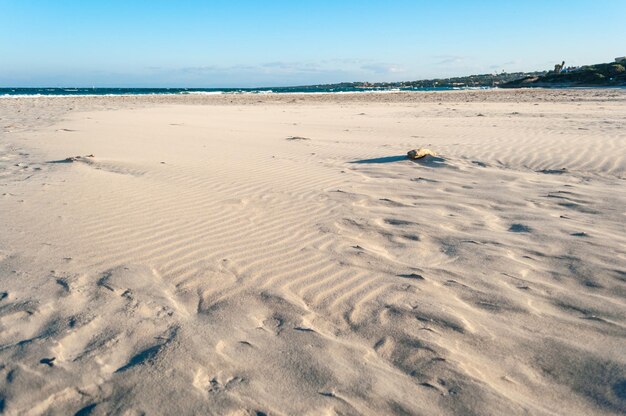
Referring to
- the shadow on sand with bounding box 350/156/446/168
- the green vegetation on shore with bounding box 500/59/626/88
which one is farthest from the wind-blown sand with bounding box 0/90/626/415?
the green vegetation on shore with bounding box 500/59/626/88

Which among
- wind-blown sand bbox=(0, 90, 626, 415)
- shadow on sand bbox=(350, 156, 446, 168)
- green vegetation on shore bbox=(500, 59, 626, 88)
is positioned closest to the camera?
wind-blown sand bbox=(0, 90, 626, 415)

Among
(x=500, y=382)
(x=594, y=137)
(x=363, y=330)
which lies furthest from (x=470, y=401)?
(x=594, y=137)

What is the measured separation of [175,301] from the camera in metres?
2.81

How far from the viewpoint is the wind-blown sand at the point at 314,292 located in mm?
2002

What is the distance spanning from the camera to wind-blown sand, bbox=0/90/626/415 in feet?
6.57

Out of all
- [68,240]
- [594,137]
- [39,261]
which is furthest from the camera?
[594,137]

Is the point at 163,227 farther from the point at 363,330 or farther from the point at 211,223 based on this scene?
the point at 363,330

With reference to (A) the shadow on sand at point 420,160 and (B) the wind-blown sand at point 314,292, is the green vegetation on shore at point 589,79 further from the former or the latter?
(B) the wind-blown sand at point 314,292

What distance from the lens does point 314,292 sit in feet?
9.59

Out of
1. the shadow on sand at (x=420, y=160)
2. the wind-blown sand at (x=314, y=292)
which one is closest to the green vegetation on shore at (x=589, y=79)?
the shadow on sand at (x=420, y=160)

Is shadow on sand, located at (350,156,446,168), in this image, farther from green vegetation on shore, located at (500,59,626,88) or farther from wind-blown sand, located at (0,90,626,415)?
green vegetation on shore, located at (500,59,626,88)

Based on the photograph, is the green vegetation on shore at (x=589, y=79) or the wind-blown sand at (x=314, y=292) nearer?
the wind-blown sand at (x=314, y=292)

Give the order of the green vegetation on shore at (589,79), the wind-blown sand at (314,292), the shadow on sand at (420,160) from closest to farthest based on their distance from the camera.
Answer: the wind-blown sand at (314,292) → the shadow on sand at (420,160) → the green vegetation on shore at (589,79)

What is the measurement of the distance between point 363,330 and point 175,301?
1163 millimetres
